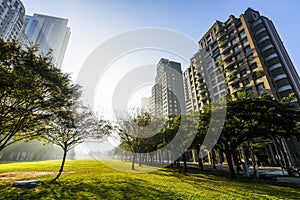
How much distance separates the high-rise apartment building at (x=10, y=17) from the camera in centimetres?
7488

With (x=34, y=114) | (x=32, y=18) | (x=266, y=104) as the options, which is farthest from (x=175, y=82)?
(x=32, y=18)

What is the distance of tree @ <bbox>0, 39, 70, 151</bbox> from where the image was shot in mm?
8539

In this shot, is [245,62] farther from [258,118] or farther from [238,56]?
[258,118]

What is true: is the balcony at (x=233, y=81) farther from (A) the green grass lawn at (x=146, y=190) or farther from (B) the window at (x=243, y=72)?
(A) the green grass lawn at (x=146, y=190)

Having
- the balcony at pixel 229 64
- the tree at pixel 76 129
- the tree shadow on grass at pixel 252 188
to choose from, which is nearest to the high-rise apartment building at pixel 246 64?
the balcony at pixel 229 64

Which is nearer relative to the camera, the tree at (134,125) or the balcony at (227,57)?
the tree at (134,125)

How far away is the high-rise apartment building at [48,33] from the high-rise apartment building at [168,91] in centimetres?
8799

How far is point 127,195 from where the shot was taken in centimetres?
802

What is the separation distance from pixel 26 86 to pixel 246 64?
47047mm

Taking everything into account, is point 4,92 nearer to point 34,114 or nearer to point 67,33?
point 34,114

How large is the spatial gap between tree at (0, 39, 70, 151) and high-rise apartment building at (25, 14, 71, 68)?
136 metres

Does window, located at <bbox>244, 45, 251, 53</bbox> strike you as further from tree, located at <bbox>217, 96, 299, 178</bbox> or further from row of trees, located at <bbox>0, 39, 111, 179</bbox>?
row of trees, located at <bbox>0, 39, 111, 179</bbox>

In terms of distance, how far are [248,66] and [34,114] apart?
46387mm

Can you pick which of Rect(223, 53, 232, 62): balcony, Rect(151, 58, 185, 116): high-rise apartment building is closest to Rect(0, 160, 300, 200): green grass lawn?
Rect(223, 53, 232, 62): balcony
